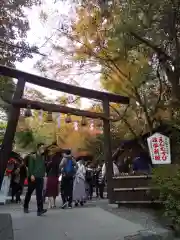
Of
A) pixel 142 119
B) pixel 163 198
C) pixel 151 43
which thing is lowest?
pixel 163 198

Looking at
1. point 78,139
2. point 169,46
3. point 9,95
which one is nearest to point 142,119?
point 169,46

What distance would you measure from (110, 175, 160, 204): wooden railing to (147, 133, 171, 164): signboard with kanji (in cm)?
177

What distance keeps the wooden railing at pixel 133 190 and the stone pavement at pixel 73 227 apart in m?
1.61

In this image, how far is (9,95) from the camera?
1884 centimetres

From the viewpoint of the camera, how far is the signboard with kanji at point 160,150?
1202 centimetres

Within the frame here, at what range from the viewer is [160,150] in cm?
1209

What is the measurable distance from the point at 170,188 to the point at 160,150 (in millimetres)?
4312

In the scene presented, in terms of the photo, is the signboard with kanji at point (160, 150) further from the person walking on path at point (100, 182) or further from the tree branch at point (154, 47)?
the person walking on path at point (100, 182)

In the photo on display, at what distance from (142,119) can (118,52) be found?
4.48 m

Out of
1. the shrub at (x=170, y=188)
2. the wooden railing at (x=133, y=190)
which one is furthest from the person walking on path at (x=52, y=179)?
the shrub at (x=170, y=188)

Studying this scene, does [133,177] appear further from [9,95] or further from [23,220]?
[9,95]

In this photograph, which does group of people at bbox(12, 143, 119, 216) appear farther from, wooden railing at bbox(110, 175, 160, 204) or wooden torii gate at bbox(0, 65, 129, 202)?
wooden railing at bbox(110, 175, 160, 204)

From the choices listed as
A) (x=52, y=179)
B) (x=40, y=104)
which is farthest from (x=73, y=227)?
(x=40, y=104)

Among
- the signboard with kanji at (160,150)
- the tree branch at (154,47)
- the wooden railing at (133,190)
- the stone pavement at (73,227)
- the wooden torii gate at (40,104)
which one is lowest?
the stone pavement at (73,227)
